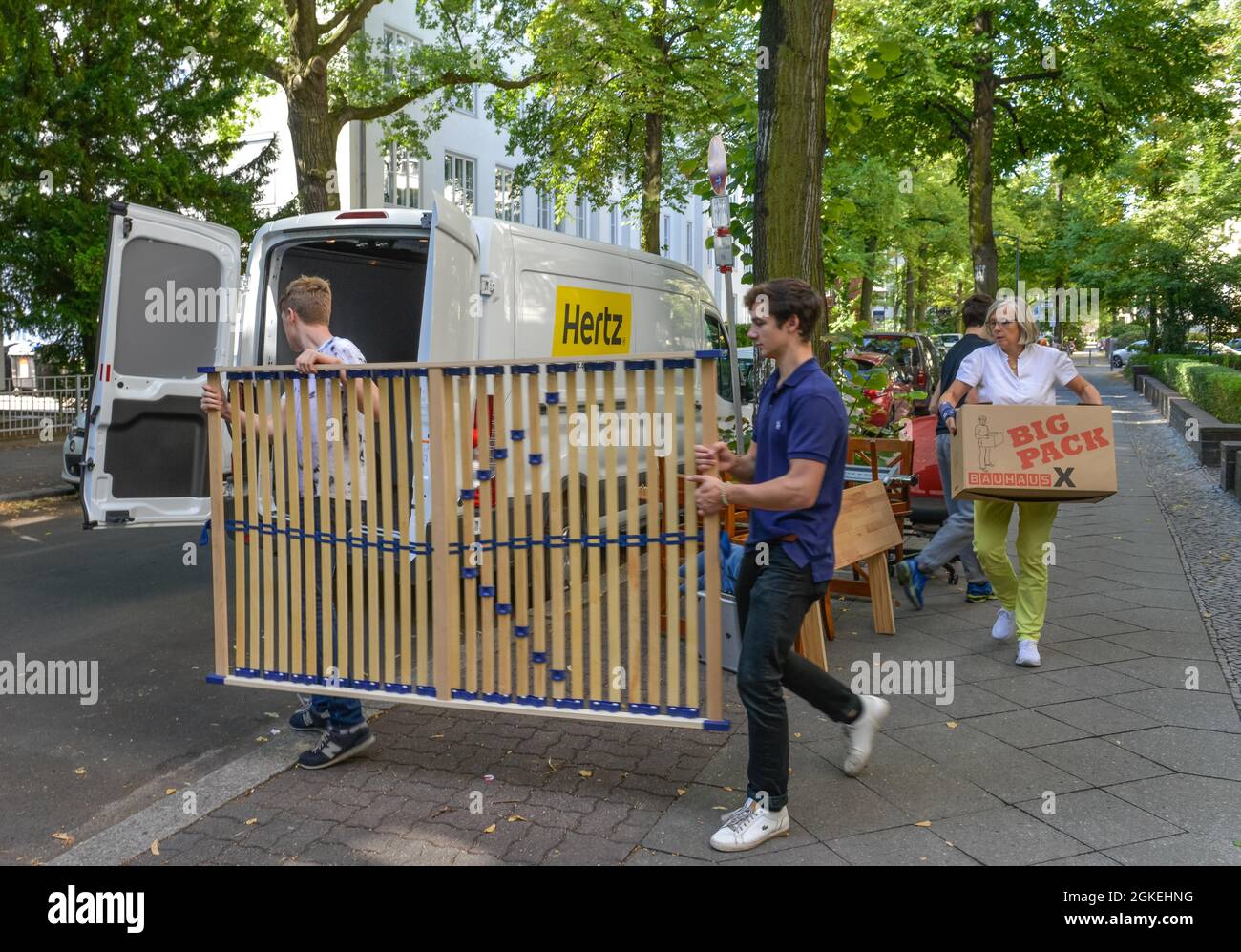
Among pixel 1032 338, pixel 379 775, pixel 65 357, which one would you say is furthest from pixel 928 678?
pixel 65 357

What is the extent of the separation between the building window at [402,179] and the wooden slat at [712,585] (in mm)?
23890

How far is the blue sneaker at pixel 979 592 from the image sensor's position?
7199mm

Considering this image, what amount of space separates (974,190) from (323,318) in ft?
54.1

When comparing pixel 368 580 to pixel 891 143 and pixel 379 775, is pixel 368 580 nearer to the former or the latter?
pixel 379 775

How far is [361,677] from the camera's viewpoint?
4477 mm

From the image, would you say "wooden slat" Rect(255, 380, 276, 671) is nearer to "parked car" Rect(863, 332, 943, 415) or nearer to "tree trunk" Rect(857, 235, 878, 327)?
"parked car" Rect(863, 332, 943, 415)

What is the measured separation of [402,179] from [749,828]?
25.8 metres

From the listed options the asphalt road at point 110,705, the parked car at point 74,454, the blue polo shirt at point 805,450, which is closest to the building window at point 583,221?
the parked car at point 74,454

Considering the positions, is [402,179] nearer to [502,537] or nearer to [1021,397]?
[1021,397]

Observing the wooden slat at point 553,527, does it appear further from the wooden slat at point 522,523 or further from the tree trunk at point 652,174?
the tree trunk at point 652,174

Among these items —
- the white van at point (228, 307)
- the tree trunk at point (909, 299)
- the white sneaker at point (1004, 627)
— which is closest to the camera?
the white sneaker at point (1004, 627)

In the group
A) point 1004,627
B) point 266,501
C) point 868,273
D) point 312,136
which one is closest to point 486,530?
point 266,501

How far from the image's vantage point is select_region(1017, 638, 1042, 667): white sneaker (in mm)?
5723

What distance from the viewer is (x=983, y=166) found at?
61.6 feet
